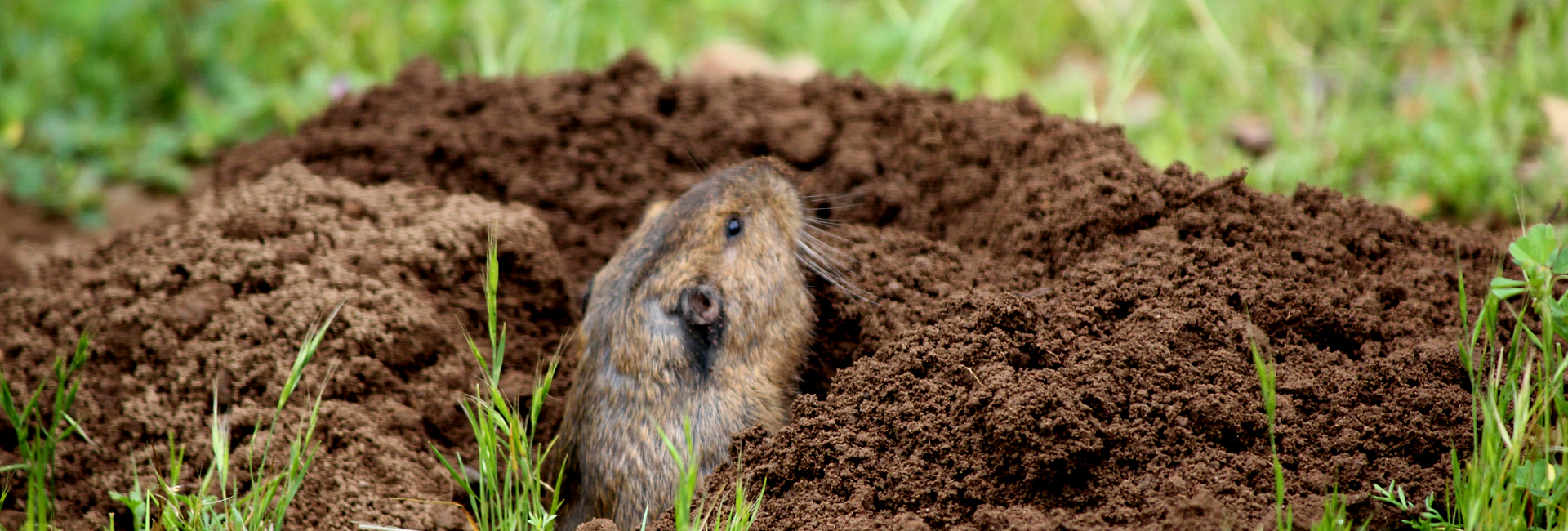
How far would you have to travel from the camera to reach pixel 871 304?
302cm

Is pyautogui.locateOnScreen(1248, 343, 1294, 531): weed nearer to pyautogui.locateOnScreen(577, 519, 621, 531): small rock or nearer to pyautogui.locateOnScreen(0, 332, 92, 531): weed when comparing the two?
pyautogui.locateOnScreen(577, 519, 621, 531): small rock

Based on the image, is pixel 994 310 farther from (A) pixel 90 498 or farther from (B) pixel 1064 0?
(B) pixel 1064 0

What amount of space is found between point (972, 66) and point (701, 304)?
2.70m

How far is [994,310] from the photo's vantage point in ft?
8.59

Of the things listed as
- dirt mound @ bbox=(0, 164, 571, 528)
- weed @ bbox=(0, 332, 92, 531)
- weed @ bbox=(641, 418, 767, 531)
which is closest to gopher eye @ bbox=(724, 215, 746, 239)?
dirt mound @ bbox=(0, 164, 571, 528)

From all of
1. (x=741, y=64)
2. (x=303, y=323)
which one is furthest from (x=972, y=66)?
(x=303, y=323)

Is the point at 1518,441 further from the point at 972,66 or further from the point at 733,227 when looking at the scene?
the point at 972,66

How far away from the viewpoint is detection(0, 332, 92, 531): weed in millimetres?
2252

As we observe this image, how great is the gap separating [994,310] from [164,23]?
480cm

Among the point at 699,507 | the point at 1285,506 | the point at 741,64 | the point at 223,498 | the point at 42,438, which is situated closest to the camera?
the point at 1285,506

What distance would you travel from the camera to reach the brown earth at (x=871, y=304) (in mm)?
2371

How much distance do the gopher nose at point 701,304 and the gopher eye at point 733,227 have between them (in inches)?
8.1

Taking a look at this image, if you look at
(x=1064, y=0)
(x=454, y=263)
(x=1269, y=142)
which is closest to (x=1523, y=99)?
(x=1269, y=142)

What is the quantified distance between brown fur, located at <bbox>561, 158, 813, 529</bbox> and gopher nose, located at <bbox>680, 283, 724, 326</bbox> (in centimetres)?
1
